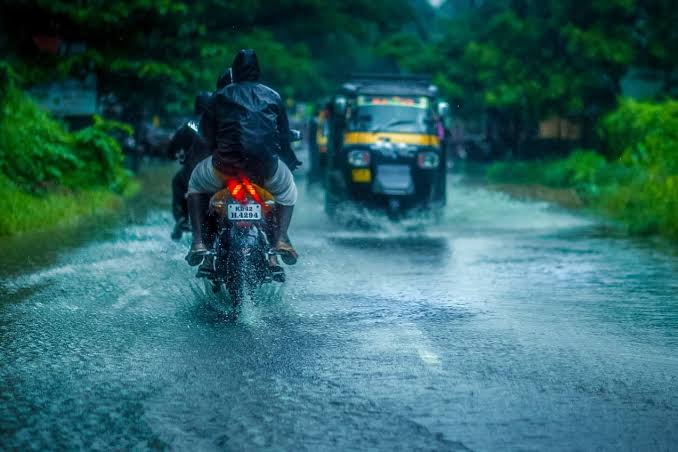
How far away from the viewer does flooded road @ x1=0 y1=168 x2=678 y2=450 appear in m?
5.03

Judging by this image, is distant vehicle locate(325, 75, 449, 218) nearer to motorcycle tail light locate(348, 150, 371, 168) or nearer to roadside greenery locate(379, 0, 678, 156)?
motorcycle tail light locate(348, 150, 371, 168)

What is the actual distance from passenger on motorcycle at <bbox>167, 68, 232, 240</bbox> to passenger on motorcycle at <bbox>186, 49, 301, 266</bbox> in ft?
0.66

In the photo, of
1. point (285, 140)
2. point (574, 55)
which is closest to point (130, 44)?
point (574, 55)

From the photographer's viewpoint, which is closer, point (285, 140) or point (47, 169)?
→ point (285, 140)

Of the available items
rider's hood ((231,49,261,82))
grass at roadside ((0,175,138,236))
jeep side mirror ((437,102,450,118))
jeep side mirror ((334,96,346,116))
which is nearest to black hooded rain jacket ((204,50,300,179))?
rider's hood ((231,49,261,82))

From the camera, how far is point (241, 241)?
27.1ft

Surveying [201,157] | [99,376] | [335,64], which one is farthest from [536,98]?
[335,64]

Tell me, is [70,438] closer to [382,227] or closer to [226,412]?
[226,412]

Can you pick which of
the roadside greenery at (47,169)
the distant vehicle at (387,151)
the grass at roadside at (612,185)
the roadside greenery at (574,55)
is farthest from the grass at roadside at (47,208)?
the roadside greenery at (574,55)

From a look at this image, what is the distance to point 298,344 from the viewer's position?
7086 mm

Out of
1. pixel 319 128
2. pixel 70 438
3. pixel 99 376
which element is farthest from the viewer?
pixel 319 128

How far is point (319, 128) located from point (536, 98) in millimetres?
7108

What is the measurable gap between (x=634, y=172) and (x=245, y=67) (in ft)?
45.1

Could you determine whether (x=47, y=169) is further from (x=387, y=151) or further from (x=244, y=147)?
(x=244, y=147)
